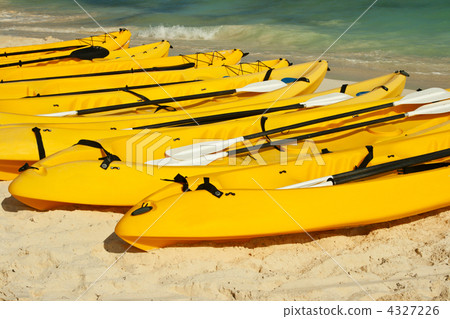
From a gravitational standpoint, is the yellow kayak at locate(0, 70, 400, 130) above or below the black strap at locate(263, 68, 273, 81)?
above

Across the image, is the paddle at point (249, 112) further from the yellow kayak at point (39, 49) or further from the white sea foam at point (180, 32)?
the white sea foam at point (180, 32)

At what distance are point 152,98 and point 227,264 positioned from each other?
258 centimetres

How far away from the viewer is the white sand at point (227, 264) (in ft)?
8.07

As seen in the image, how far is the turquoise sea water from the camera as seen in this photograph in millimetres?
8938

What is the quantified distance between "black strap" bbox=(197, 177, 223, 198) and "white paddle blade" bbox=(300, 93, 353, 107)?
1891 millimetres

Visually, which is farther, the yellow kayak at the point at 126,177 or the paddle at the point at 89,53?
the paddle at the point at 89,53

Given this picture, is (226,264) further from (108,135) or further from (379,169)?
(108,135)

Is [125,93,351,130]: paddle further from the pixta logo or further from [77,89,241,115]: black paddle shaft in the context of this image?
[77,89,241,115]: black paddle shaft

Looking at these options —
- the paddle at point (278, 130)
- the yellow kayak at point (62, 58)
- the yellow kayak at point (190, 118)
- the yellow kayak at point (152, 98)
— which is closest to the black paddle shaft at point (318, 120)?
the paddle at point (278, 130)

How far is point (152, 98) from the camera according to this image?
4879 mm

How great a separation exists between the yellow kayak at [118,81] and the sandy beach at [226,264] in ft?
7.47

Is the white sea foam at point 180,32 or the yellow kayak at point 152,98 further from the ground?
the yellow kayak at point 152,98

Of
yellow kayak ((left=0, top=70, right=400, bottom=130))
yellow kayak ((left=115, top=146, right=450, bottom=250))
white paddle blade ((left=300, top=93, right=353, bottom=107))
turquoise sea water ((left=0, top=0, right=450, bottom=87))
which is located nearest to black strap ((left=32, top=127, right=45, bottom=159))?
yellow kayak ((left=0, top=70, right=400, bottom=130))

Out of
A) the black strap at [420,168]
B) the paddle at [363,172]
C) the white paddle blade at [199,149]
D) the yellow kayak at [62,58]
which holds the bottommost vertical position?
the yellow kayak at [62,58]
